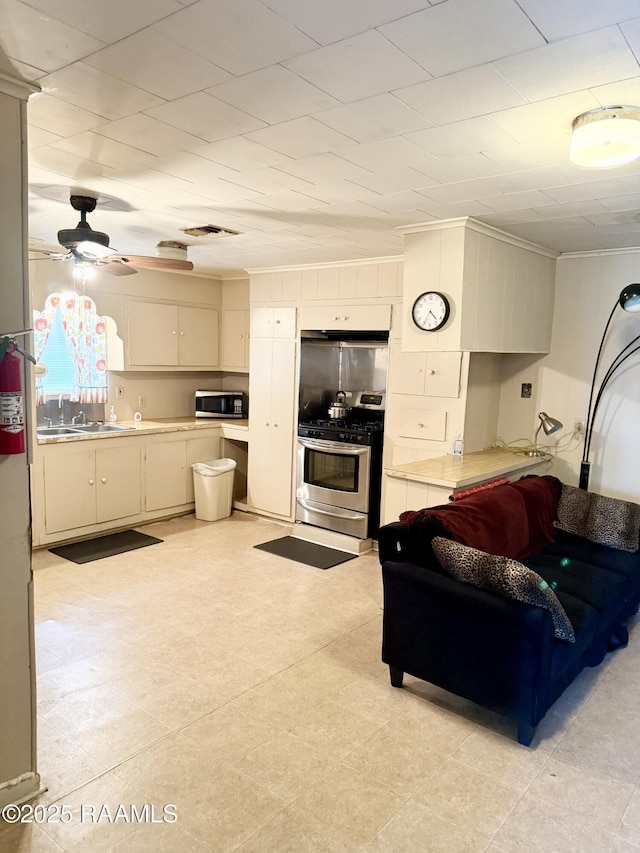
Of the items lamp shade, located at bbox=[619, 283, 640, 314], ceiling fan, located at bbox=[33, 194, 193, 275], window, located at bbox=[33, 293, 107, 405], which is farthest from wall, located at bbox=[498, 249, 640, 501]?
window, located at bbox=[33, 293, 107, 405]

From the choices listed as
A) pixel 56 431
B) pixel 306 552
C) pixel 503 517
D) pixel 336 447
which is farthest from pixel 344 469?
pixel 56 431

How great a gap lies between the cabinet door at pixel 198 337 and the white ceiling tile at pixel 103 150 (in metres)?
3.40

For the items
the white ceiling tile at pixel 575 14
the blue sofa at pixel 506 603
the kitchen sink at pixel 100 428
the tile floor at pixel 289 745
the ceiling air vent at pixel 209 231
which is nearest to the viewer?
the white ceiling tile at pixel 575 14

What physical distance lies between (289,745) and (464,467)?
6.91ft

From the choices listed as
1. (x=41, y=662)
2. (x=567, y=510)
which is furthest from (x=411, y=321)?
(x=41, y=662)

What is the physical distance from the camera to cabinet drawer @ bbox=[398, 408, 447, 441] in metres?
4.31

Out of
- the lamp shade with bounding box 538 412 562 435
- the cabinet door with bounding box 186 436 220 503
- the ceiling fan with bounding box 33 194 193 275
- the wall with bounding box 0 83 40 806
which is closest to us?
the wall with bounding box 0 83 40 806

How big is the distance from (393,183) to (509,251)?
4.94ft

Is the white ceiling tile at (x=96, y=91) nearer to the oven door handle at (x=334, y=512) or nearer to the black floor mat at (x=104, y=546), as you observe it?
the black floor mat at (x=104, y=546)

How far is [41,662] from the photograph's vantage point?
9.84 ft

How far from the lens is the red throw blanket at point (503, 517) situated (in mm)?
2846

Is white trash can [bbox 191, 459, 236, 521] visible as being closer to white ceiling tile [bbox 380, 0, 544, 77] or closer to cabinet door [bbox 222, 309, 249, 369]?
cabinet door [bbox 222, 309, 249, 369]

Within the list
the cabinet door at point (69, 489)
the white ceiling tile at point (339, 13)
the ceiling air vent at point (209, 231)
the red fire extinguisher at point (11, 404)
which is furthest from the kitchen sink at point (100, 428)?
the white ceiling tile at point (339, 13)

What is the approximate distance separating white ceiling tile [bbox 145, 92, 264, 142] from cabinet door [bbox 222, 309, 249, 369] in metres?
3.93
